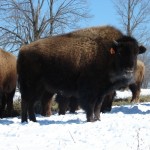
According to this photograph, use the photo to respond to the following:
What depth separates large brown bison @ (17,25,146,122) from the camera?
11562mm

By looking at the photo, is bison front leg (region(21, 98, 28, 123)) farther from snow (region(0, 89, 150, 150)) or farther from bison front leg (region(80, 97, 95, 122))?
snow (region(0, 89, 150, 150))

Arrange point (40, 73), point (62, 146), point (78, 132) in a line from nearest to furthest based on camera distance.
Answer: point (62, 146) → point (78, 132) → point (40, 73)

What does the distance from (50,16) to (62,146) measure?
3083cm

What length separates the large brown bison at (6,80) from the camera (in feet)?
53.0

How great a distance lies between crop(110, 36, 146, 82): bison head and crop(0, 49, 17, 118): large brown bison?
5788 millimetres

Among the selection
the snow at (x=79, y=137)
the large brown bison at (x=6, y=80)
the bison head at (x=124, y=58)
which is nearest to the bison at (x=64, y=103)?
the large brown bison at (x=6, y=80)

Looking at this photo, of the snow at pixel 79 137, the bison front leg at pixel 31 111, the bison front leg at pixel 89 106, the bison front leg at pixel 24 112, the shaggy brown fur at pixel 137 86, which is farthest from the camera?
the shaggy brown fur at pixel 137 86

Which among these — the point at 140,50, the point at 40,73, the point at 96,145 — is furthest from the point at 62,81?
the point at 96,145

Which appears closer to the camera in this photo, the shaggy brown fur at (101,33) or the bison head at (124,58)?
the bison head at (124,58)

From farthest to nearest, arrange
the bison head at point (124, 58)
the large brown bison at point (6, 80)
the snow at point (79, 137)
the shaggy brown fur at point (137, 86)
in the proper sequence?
the shaggy brown fur at point (137, 86), the large brown bison at point (6, 80), the bison head at point (124, 58), the snow at point (79, 137)

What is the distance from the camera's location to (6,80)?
53.6 feet

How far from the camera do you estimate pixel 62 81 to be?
12.0 metres

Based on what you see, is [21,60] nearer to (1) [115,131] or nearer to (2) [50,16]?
(1) [115,131]

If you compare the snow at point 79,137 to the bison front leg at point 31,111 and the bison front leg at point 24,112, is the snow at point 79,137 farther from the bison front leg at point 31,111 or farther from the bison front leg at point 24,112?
the bison front leg at point 31,111
